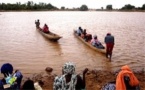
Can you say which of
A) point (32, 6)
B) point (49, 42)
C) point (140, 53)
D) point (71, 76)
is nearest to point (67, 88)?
point (71, 76)

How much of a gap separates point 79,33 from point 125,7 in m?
120

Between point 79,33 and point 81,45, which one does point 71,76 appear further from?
point 79,33

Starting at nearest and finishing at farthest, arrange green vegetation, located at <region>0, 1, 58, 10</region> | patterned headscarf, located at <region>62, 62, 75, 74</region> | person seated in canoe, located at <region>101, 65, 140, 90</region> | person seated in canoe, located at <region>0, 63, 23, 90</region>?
patterned headscarf, located at <region>62, 62, 75, 74</region>
person seated in canoe, located at <region>101, 65, 140, 90</region>
person seated in canoe, located at <region>0, 63, 23, 90</region>
green vegetation, located at <region>0, 1, 58, 10</region>

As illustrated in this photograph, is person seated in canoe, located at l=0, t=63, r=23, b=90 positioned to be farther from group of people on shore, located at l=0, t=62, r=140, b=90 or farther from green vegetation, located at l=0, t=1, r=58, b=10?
green vegetation, located at l=0, t=1, r=58, b=10

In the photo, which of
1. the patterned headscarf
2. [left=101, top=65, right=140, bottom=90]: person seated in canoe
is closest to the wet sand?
[left=101, top=65, right=140, bottom=90]: person seated in canoe

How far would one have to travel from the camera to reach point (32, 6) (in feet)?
400

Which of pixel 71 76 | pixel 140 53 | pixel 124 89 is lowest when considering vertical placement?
pixel 140 53

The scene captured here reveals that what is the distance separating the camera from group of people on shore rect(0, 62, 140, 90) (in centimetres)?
405

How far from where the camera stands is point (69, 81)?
408 centimetres

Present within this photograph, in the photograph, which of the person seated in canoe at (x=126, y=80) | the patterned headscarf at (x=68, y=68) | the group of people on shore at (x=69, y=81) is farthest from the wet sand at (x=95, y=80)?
the patterned headscarf at (x=68, y=68)

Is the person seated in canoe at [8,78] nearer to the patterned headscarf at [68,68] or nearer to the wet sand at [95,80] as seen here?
the patterned headscarf at [68,68]

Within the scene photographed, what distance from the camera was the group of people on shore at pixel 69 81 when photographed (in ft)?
13.3

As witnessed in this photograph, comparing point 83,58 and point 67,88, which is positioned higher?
point 67,88

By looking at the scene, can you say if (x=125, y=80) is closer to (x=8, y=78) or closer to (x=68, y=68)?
(x=68, y=68)
